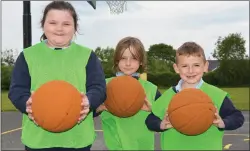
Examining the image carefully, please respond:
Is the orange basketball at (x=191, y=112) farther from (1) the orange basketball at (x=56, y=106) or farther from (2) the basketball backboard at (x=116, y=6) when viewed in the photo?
(2) the basketball backboard at (x=116, y=6)

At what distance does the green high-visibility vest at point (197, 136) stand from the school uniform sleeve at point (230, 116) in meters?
0.04

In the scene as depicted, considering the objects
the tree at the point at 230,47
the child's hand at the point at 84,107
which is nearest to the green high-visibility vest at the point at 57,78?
the child's hand at the point at 84,107

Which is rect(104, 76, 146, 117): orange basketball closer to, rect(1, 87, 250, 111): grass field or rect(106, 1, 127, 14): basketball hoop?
rect(106, 1, 127, 14): basketball hoop

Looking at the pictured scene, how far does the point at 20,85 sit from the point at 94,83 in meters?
0.44

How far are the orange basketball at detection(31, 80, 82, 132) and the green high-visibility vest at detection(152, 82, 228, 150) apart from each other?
845mm

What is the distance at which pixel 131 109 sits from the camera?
3072 mm

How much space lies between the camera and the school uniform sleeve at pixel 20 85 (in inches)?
93.7

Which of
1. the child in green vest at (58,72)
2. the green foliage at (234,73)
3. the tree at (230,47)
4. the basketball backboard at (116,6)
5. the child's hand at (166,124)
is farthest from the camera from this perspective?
the tree at (230,47)

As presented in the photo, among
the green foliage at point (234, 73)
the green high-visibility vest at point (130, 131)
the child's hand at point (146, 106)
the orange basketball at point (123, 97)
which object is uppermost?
the orange basketball at point (123, 97)

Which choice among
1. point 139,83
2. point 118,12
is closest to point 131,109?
point 139,83

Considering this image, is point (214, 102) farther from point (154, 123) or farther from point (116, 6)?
point (116, 6)

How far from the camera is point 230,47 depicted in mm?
50250

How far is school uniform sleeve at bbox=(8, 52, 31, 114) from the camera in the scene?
2.38m

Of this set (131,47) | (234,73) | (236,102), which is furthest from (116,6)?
(234,73)
